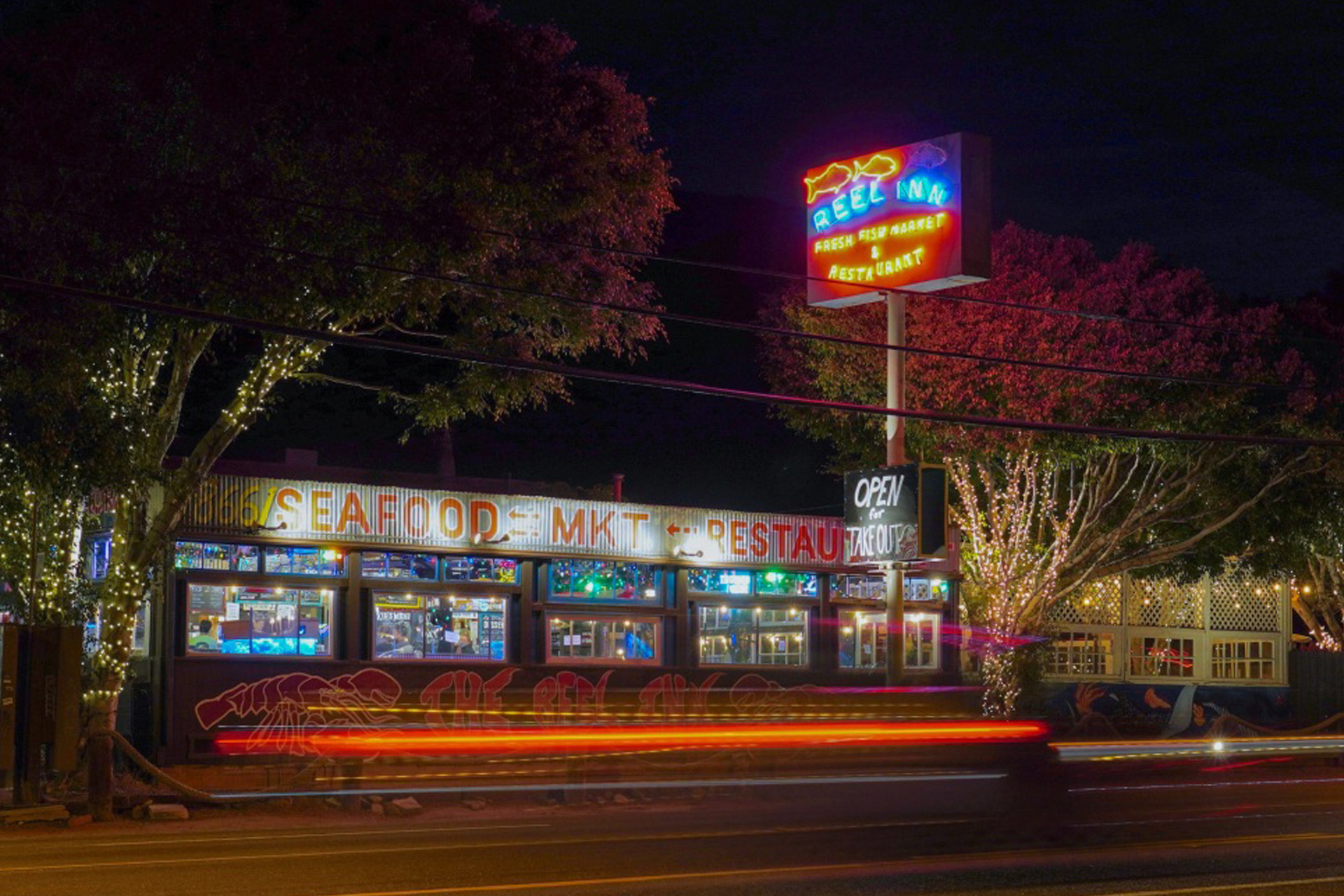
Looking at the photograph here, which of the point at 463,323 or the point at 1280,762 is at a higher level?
the point at 463,323

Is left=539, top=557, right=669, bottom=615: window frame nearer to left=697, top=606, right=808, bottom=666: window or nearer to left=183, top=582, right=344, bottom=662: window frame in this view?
left=697, top=606, right=808, bottom=666: window

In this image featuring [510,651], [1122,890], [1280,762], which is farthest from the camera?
[1280,762]

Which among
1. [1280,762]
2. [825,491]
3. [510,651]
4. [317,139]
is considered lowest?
[1280,762]

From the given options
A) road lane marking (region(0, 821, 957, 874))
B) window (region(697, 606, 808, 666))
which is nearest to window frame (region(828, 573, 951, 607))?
window (region(697, 606, 808, 666))

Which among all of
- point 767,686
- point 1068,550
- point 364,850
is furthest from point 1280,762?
point 364,850

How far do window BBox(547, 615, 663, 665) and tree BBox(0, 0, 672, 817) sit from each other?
6.64 m

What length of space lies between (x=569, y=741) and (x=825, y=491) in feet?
78.4

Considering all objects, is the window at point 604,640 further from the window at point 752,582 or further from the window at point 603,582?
the window at point 752,582

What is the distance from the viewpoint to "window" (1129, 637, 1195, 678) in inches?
1481

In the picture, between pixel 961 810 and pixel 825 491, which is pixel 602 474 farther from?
pixel 961 810

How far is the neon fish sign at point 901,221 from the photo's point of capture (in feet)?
77.9

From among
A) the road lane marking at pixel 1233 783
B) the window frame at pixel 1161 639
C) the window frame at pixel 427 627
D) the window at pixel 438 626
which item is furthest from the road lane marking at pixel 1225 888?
the window frame at pixel 1161 639

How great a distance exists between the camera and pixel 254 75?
18.1 metres

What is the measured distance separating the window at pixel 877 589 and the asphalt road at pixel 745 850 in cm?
901
